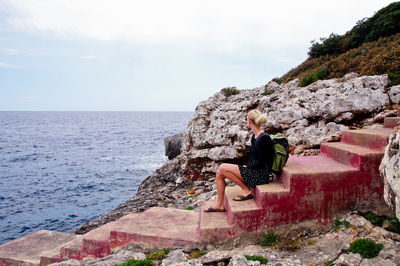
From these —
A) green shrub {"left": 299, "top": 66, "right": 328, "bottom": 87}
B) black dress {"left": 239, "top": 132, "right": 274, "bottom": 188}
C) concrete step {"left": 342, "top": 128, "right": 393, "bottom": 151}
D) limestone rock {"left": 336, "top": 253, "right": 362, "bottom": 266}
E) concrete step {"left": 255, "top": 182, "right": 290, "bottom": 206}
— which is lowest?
limestone rock {"left": 336, "top": 253, "right": 362, "bottom": 266}

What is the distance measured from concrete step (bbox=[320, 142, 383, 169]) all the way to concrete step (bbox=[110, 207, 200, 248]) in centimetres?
318

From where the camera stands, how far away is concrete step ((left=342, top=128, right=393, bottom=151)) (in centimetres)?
475

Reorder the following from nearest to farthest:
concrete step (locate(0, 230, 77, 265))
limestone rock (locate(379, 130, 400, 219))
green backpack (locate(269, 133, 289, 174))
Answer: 1. limestone rock (locate(379, 130, 400, 219))
2. green backpack (locate(269, 133, 289, 174))
3. concrete step (locate(0, 230, 77, 265))

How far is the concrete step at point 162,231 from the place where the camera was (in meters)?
5.03

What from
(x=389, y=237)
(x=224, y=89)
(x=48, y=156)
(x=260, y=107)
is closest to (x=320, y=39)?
(x=224, y=89)

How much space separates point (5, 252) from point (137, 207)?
4.52 meters

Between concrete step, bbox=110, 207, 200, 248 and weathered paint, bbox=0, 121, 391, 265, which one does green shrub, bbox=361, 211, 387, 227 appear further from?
concrete step, bbox=110, 207, 200, 248

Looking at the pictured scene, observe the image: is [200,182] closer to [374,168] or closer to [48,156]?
[374,168]

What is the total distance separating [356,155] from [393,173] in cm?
159

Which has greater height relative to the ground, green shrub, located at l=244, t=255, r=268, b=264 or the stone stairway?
the stone stairway

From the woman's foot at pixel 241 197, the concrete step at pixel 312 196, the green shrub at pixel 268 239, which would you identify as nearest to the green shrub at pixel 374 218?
the concrete step at pixel 312 196

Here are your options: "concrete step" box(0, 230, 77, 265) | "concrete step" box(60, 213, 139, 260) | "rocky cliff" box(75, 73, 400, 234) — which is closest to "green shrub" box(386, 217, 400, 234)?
"rocky cliff" box(75, 73, 400, 234)

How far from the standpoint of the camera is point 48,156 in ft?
124

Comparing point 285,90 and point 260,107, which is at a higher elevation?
point 285,90
